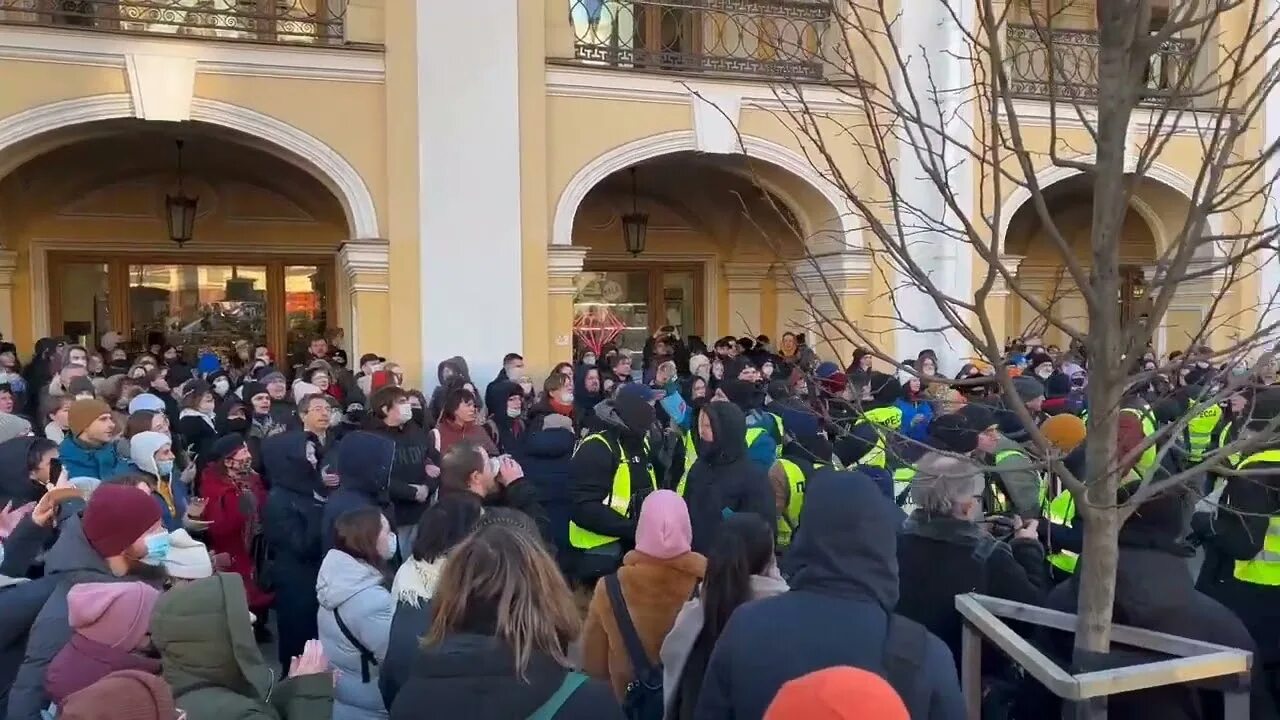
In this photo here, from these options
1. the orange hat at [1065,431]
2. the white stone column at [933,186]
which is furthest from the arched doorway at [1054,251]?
the orange hat at [1065,431]

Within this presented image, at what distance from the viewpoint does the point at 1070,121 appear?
11.7 metres

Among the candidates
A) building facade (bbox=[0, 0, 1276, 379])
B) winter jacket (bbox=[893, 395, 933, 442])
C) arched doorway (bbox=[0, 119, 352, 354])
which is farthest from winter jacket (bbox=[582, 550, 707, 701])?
arched doorway (bbox=[0, 119, 352, 354])

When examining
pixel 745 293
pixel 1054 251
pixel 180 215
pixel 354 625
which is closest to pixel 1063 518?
pixel 354 625

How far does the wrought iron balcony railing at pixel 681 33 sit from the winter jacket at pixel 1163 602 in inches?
310

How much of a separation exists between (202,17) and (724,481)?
307 inches

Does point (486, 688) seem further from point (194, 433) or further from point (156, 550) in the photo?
point (194, 433)

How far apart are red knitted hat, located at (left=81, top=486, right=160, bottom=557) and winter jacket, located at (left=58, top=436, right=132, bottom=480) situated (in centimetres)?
190

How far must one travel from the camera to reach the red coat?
532cm

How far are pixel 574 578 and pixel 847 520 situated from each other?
2.98m

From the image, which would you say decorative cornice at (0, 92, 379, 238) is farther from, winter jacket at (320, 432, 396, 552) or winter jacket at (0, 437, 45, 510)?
winter jacket at (320, 432, 396, 552)

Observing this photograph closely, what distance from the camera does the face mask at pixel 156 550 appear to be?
3.35m

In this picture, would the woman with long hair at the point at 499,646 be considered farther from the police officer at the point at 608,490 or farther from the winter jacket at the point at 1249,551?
the winter jacket at the point at 1249,551

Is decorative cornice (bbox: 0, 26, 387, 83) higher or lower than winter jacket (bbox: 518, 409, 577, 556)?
higher

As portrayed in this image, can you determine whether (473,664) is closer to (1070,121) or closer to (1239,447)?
(1239,447)
